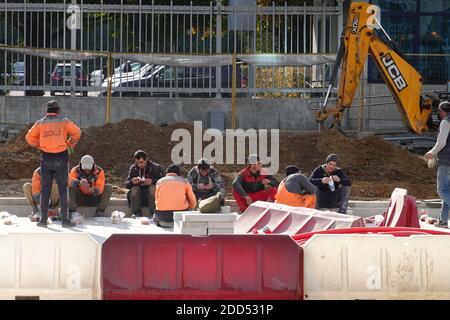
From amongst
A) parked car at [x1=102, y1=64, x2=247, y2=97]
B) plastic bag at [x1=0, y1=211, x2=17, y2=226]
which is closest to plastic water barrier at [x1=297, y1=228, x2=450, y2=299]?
plastic bag at [x1=0, y1=211, x2=17, y2=226]

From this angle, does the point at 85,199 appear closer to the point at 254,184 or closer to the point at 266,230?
the point at 254,184

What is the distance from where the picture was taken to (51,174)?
16.6 metres

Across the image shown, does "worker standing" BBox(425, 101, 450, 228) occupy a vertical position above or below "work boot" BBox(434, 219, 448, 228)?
above

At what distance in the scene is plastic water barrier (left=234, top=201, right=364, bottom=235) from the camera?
1395 centimetres

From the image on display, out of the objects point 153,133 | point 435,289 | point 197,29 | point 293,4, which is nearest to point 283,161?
point 153,133

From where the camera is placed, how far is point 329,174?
1809 cm

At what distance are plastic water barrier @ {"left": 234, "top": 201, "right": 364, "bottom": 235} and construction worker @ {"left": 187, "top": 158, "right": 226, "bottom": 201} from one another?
4.72 feet

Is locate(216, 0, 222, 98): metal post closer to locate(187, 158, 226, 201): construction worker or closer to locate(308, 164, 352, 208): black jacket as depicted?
locate(187, 158, 226, 201): construction worker

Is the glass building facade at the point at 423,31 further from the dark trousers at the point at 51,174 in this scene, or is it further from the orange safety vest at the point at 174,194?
the dark trousers at the point at 51,174

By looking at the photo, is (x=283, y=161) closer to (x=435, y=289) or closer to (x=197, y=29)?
(x=197, y=29)

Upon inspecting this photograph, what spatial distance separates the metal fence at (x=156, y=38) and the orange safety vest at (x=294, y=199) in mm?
11124

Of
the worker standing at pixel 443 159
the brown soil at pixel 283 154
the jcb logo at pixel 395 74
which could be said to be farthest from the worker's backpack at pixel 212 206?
the jcb logo at pixel 395 74

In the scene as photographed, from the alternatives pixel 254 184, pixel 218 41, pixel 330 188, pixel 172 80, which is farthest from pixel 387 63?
pixel 330 188
